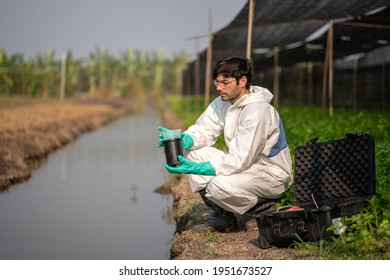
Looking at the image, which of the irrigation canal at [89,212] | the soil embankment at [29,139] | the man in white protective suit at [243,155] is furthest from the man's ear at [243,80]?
the soil embankment at [29,139]

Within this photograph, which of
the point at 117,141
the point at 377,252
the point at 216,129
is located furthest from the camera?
the point at 117,141

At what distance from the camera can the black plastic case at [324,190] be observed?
4.02 meters

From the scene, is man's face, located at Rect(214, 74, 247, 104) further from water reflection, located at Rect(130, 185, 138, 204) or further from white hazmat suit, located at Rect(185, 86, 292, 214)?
water reflection, located at Rect(130, 185, 138, 204)

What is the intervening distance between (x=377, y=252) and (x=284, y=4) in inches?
247

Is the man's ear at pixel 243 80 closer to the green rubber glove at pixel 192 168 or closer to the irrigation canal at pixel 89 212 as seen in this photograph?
the green rubber glove at pixel 192 168

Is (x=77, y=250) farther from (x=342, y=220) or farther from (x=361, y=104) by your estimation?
(x=361, y=104)

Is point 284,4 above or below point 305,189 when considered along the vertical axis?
above

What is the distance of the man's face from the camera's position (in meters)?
4.40

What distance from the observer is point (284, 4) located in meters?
9.61

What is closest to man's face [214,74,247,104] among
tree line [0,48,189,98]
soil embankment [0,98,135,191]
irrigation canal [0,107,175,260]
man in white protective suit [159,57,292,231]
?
man in white protective suit [159,57,292,231]

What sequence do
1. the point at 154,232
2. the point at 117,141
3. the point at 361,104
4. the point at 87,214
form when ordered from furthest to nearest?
the point at 361,104, the point at 117,141, the point at 87,214, the point at 154,232

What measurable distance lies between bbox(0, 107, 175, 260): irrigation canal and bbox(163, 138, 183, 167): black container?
118cm

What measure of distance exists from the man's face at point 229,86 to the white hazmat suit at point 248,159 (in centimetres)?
5

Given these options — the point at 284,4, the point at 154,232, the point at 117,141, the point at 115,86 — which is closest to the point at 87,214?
the point at 154,232
